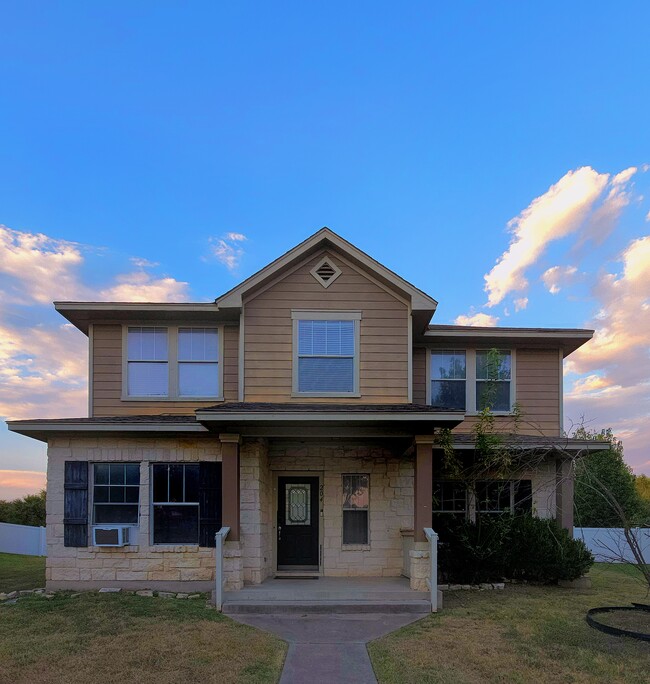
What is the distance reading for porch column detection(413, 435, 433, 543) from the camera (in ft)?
30.3

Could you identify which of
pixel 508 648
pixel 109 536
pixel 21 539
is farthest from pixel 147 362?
pixel 21 539

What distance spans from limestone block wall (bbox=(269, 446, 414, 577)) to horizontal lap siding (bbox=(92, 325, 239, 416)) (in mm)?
1843

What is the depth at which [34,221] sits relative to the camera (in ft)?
42.9

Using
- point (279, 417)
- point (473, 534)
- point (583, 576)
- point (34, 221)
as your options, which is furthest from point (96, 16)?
point (583, 576)

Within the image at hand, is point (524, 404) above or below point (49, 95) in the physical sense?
below

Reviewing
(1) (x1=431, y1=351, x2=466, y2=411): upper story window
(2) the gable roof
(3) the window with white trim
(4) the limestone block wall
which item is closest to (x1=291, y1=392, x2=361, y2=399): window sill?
(4) the limestone block wall

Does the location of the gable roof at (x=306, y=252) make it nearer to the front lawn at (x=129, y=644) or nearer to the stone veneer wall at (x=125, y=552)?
the stone veneer wall at (x=125, y=552)

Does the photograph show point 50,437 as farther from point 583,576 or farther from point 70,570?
point 583,576

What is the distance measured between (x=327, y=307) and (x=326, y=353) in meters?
0.91

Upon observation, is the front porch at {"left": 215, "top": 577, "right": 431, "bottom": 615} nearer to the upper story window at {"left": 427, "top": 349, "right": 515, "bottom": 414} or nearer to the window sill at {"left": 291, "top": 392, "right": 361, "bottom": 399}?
the window sill at {"left": 291, "top": 392, "right": 361, "bottom": 399}

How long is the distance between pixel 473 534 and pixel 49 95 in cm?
1271

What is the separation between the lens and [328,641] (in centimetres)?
Result: 696

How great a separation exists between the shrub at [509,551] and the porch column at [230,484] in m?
4.12

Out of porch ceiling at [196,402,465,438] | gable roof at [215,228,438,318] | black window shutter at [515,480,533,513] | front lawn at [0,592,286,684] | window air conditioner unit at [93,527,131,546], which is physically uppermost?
gable roof at [215,228,438,318]
